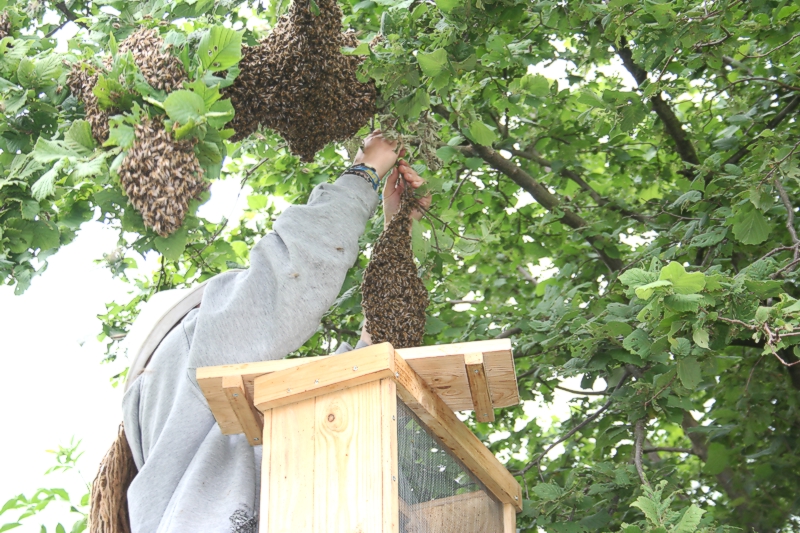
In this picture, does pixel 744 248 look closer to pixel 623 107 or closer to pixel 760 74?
pixel 760 74

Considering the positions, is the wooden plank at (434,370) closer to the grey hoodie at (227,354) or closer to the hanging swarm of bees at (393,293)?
the grey hoodie at (227,354)

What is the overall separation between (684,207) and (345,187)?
201 centimetres

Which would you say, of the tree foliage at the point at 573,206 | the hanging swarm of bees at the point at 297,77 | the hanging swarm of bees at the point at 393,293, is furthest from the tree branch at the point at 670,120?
the hanging swarm of bees at the point at 297,77

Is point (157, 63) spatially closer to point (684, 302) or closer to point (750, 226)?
point (684, 302)

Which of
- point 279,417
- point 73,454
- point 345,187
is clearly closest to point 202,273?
point 73,454

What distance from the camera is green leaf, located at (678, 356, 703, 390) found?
2559mm

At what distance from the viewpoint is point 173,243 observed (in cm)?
192

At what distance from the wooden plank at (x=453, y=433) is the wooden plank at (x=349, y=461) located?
106 mm

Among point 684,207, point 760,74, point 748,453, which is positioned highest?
point 760,74

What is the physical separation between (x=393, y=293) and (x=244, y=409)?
2.31 feet

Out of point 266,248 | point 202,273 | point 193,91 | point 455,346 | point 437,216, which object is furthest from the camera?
point 202,273

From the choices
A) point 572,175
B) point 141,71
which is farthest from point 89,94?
point 572,175

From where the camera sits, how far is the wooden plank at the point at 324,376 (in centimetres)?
182

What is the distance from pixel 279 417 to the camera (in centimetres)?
191
